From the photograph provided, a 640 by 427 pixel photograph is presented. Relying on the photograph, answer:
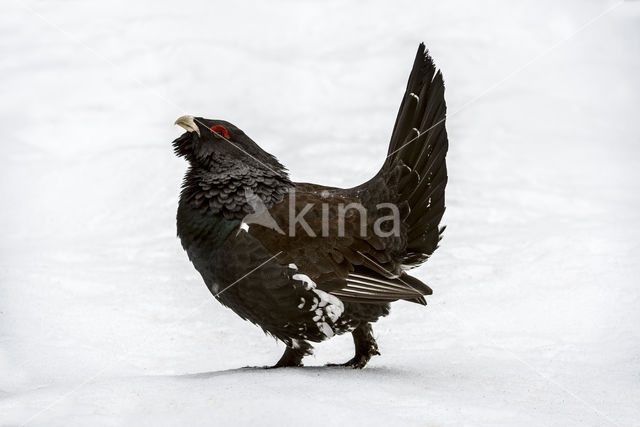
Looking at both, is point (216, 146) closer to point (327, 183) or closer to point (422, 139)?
point (422, 139)

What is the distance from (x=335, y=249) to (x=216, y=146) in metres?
0.92

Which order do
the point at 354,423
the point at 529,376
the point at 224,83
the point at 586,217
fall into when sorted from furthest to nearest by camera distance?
the point at 224,83
the point at 586,217
the point at 529,376
the point at 354,423

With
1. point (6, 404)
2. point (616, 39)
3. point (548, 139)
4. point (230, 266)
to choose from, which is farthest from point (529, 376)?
point (616, 39)

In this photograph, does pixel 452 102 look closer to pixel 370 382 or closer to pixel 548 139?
pixel 548 139

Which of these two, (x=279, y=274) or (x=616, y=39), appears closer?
(x=279, y=274)

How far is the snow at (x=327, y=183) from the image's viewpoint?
142 inches

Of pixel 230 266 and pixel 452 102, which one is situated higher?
pixel 452 102

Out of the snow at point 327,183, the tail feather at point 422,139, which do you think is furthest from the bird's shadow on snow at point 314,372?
the tail feather at point 422,139

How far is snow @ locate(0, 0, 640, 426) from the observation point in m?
3.61

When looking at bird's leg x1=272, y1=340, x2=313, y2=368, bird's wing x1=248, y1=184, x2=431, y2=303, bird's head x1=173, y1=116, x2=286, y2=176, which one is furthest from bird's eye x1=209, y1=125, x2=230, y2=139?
bird's leg x1=272, y1=340, x2=313, y2=368

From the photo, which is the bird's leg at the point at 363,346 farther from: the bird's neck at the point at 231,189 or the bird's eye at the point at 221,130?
the bird's eye at the point at 221,130

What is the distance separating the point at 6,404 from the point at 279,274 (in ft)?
4.68

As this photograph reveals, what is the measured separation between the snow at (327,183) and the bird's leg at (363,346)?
0.11 m

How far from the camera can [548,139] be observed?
8445mm
